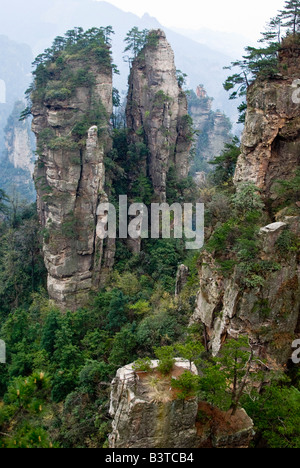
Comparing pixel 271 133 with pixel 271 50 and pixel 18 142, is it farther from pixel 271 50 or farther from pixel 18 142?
pixel 18 142

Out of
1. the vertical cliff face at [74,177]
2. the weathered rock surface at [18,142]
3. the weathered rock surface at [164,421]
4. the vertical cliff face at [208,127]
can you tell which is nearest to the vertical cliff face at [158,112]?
the vertical cliff face at [74,177]

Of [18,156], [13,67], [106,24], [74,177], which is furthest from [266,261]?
[13,67]

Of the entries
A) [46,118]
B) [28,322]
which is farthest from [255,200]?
[46,118]

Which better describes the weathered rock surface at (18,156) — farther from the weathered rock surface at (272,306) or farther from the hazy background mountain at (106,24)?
the weathered rock surface at (272,306)

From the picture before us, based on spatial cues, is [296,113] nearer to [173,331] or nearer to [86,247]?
[173,331]

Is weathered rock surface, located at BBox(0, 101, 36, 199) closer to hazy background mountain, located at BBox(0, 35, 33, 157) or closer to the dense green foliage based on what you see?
hazy background mountain, located at BBox(0, 35, 33, 157)
